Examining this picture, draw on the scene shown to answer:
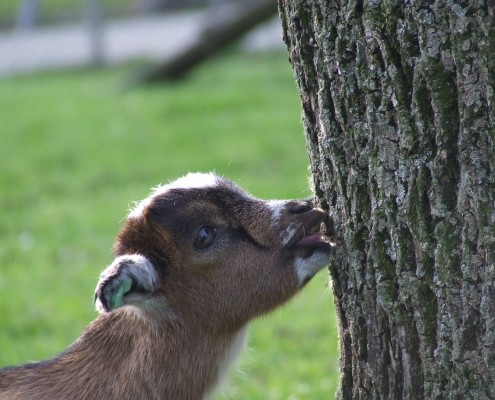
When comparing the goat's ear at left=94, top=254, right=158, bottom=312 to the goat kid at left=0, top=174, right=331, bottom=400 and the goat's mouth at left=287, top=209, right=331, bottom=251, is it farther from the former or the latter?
the goat's mouth at left=287, top=209, right=331, bottom=251

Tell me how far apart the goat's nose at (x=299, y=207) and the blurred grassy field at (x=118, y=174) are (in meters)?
0.45

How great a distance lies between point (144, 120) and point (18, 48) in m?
9.13

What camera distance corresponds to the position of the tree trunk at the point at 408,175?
3207 millimetres

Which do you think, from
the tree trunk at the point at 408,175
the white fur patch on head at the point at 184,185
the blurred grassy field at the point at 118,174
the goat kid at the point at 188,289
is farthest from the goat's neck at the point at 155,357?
the tree trunk at the point at 408,175

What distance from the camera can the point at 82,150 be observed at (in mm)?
12094

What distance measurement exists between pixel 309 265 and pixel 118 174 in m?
7.22

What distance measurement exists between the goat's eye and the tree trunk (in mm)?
586

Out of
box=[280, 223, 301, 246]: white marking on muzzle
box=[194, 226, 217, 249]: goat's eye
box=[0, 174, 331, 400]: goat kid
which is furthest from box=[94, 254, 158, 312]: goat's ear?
box=[280, 223, 301, 246]: white marking on muzzle

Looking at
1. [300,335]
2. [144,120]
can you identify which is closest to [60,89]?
[144,120]

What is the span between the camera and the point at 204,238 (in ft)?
13.8

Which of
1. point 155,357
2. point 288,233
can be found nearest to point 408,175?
point 288,233

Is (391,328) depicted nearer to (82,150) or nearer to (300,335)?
(300,335)

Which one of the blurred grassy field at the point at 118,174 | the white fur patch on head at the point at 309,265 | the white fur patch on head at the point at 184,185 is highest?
the blurred grassy field at the point at 118,174

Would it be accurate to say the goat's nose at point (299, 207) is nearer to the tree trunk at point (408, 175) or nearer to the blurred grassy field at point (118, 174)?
the tree trunk at point (408, 175)
